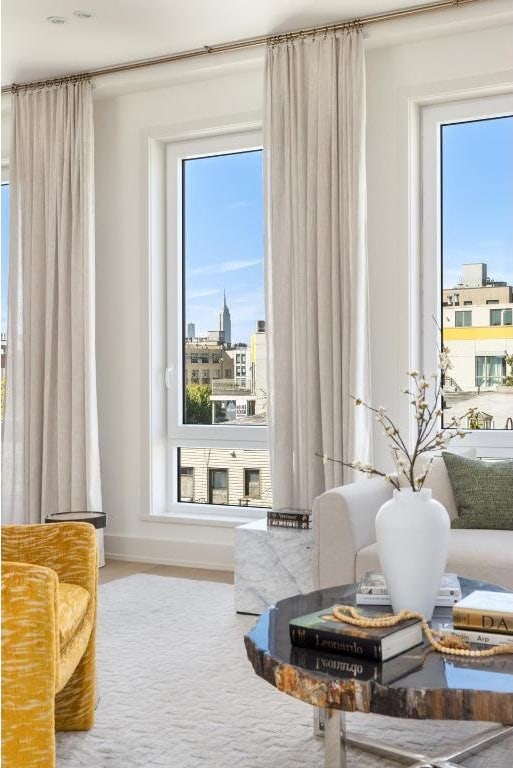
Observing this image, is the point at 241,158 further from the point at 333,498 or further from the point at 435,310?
the point at 333,498

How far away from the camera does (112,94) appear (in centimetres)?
525

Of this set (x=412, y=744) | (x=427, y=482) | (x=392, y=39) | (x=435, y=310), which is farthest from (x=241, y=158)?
(x=412, y=744)

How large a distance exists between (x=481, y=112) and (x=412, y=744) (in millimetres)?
3107

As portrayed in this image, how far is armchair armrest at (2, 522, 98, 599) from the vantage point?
8.45 feet

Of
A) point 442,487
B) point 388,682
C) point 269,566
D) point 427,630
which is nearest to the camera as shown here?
point 388,682

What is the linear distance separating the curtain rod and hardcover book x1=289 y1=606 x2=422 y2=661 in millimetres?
3239

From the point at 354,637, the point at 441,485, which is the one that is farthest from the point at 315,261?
the point at 354,637

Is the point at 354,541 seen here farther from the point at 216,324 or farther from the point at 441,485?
the point at 216,324

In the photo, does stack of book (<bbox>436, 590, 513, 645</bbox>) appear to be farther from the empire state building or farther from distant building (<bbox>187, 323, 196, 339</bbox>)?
distant building (<bbox>187, 323, 196, 339</bbox>)

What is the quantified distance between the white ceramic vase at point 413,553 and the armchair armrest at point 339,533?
1.05 m

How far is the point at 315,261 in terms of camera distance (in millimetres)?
4414

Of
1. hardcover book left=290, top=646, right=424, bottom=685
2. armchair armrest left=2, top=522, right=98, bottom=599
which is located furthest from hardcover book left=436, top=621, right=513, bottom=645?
armchair armrest left=2, top=522, right=98, bottom=599

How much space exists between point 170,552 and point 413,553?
3184mm

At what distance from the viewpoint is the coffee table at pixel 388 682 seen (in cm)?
163
